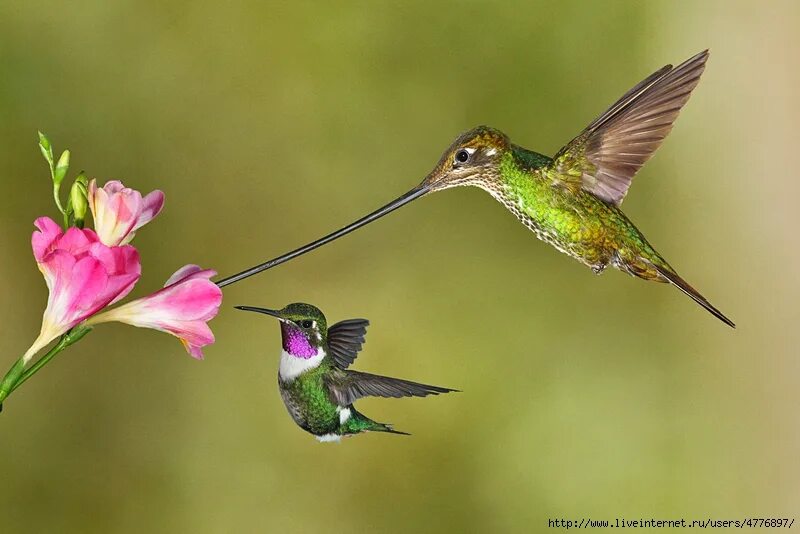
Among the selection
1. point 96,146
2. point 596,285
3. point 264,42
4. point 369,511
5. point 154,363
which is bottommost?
point 369,511

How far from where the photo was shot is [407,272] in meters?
1.20

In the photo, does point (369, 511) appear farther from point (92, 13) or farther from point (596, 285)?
point (92, 13)

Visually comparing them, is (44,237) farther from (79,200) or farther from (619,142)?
(619,142)

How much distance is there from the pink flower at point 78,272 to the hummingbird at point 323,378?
8cm

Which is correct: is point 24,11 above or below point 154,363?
above

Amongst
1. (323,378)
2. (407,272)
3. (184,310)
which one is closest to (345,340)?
(323,378)

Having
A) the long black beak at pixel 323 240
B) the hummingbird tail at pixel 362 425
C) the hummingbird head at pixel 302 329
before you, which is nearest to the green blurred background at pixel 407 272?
the hummingbird tail at pixel 362 425

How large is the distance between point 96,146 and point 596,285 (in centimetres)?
74

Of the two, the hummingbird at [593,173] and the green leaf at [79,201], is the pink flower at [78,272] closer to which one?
the green leaf at [79,201]

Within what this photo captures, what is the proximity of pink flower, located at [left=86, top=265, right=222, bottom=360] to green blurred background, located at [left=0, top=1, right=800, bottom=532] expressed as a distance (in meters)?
0.77

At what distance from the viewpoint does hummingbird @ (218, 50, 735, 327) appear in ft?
1.28

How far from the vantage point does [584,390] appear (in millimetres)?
1234

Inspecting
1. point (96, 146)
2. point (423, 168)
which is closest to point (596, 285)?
point (423, 168)

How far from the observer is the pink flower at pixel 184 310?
0.35m
